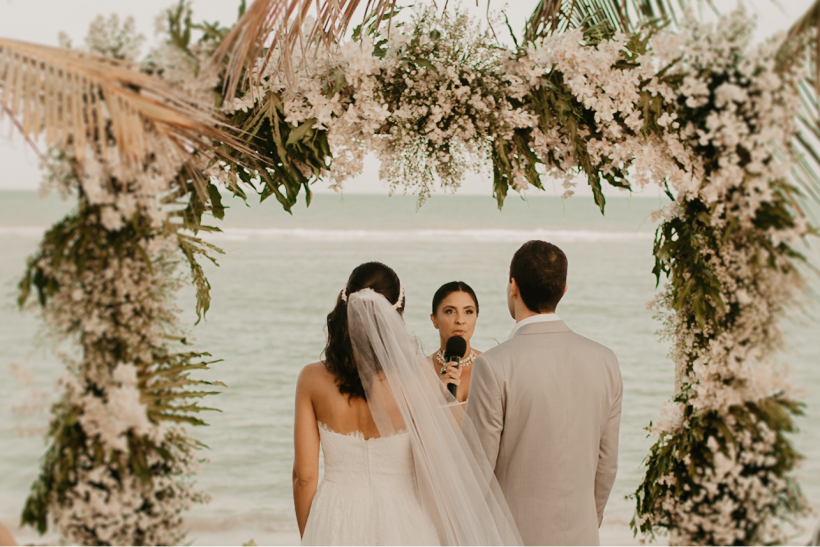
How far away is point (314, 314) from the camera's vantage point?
52.5ft

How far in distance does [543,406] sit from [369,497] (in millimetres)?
938

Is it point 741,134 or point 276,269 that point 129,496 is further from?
point 276,269

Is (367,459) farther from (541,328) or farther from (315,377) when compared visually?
(541,328)

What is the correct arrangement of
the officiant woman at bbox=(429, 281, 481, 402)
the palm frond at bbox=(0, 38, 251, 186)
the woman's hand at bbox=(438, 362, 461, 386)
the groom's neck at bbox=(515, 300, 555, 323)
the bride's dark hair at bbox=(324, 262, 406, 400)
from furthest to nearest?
the officiant woman at bbox=(429, 281, 481, 402), the woman's hand at bbox=(438, 362, 461, 386), the bride's dark hair at bbox=(324, 262, 406, 400), the groom's neck at bbox=(515, 300, 555, 323), the palm frond at bbox=(0, 38, 251, 186)

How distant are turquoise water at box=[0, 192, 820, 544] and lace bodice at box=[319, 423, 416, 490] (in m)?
0.84

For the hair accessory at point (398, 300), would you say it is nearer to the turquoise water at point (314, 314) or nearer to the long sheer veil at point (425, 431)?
the long sheer veil at point (425, 431)

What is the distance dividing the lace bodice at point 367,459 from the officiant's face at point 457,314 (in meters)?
1.19

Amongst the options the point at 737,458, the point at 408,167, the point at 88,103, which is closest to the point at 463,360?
the point at 408,167

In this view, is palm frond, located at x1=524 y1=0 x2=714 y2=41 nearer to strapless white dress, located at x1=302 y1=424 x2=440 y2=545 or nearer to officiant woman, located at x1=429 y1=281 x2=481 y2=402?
officiant woman, located at x1=429 y1=281 x2=481 y2=402

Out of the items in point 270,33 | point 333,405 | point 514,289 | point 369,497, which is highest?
point 270,33

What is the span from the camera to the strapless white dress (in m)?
3.11

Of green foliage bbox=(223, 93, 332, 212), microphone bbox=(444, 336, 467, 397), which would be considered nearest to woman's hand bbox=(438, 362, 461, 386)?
microphone bbox=(444, 336, 467, 397)

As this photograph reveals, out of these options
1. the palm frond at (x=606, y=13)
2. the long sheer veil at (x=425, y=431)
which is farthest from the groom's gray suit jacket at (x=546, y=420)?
the palm frond at (x=606, y=13)

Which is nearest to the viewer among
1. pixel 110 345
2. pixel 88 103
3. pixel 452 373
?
pixel 88 103
